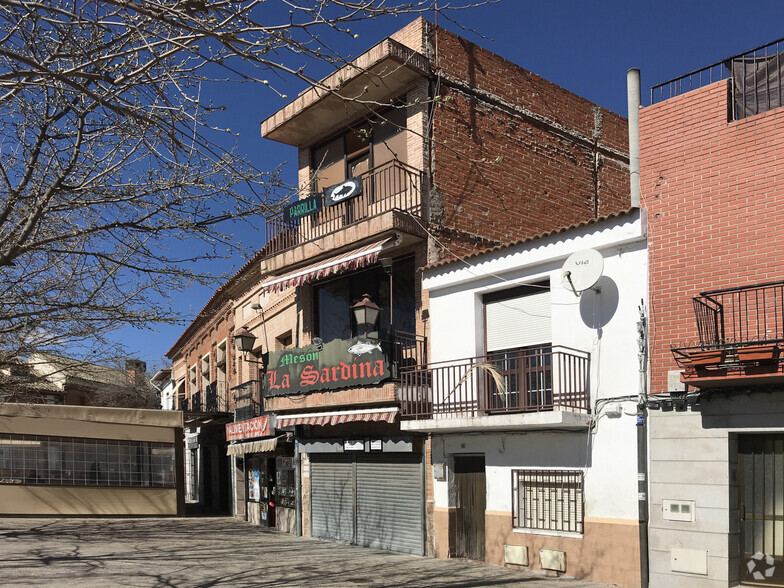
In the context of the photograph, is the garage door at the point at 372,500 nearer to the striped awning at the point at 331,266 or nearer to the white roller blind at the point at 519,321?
the white roller blind at the point at 519,321

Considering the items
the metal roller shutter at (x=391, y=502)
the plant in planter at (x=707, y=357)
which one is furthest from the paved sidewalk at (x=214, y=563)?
the plant in planter at (x=707, y=357)

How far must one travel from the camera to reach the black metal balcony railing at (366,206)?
15.0 metres

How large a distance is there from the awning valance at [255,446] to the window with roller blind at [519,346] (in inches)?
281

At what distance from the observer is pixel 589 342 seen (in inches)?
461

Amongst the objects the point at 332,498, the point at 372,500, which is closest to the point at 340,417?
the point at 372,500

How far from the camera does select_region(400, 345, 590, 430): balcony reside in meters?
11.6

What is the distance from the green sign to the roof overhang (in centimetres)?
192

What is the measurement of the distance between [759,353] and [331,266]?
8.89 metres

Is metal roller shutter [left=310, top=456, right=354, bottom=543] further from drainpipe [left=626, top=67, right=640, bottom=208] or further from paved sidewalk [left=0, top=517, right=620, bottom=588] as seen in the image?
drainpipe [left=626, top=67, right=640, bottom=208]

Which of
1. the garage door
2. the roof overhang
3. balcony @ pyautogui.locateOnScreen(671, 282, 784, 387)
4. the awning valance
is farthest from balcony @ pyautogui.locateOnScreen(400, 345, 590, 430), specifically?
the awning valance

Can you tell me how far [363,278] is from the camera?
16.8 meters

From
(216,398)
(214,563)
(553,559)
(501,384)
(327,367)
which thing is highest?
(327,367)

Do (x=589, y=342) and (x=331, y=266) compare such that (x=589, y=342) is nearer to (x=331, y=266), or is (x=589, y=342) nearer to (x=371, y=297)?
(x=371, y=297)

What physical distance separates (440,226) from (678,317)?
568 cm
